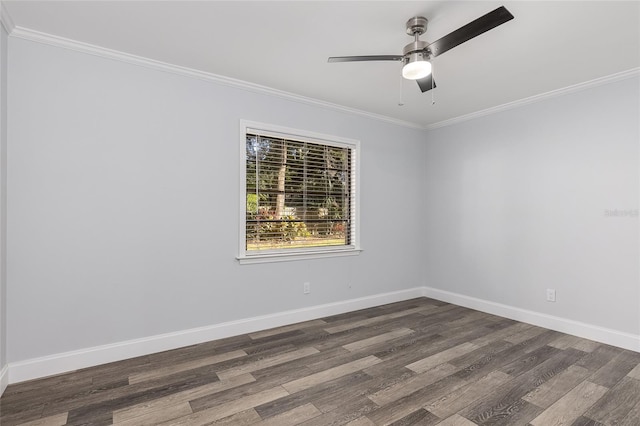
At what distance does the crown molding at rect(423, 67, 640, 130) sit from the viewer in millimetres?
3105

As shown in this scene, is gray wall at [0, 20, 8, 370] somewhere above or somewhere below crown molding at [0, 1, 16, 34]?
below

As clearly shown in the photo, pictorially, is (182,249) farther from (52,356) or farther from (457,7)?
(457,7)

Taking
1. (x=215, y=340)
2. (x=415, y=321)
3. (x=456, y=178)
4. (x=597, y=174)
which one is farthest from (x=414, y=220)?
(x=215, y=340)

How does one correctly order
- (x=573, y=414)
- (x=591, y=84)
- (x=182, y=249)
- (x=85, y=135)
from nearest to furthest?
1. (x=573, y=414)
2. (x=85, y=135)
3. (x=182, y=249)
4. (x=591, y=84)

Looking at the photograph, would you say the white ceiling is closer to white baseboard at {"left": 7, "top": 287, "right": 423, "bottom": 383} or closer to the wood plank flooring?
white baseboard at {"left": 7, "top": 287, "right": 423, "bottom": 383}

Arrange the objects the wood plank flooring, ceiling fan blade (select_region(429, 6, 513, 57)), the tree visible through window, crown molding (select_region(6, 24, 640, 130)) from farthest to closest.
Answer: the tree visible through window < crown molding (select_region(6, 24, 640, 130)) < the wood plank flooring < ceiling fan blade (select_region(429, 6, 513, 57))

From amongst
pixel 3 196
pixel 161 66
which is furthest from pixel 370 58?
pixel 3 196

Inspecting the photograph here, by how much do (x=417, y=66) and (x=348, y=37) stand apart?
0.62 meters

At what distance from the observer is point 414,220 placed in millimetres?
4891

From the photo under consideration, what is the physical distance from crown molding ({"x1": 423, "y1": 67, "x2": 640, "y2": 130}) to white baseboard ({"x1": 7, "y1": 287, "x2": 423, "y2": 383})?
105 inches

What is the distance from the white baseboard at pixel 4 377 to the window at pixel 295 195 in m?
1.84

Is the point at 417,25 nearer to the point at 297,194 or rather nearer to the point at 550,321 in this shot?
the point at 297,194

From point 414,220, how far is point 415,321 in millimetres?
1559

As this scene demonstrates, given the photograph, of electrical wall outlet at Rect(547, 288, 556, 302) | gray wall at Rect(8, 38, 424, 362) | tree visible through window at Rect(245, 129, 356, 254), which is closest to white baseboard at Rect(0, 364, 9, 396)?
gray wall at Rect(8, 38, 424, 362)
